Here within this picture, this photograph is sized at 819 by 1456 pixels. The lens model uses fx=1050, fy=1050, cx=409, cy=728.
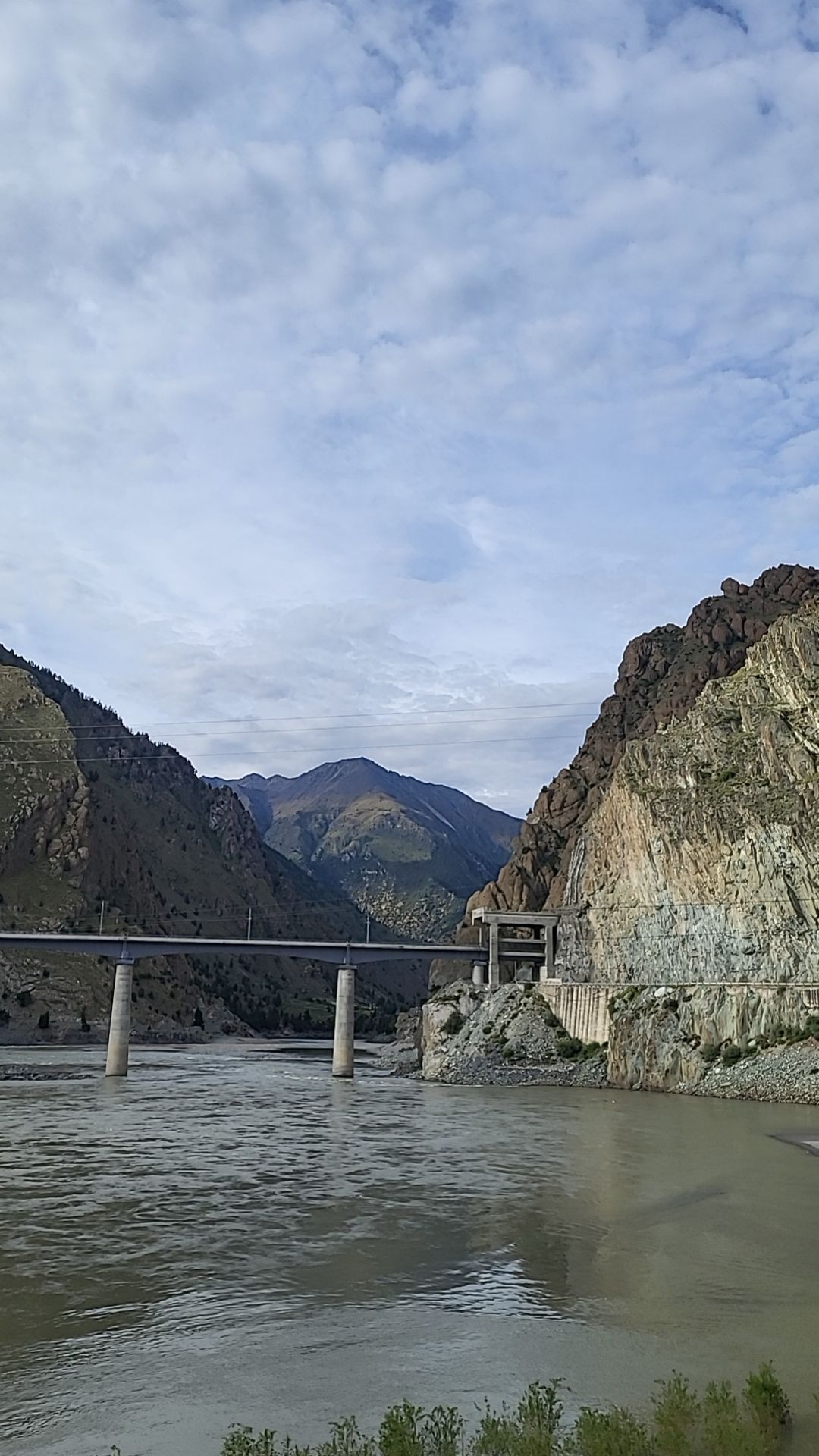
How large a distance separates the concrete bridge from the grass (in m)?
76.5

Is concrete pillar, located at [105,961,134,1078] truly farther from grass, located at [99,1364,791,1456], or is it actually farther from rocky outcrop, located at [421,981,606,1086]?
grass, located at [99,1364,791,1456]

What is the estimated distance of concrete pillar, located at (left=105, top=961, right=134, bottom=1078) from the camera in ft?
271

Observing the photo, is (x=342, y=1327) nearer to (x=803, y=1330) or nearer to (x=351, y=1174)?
(x=803, y=1330)

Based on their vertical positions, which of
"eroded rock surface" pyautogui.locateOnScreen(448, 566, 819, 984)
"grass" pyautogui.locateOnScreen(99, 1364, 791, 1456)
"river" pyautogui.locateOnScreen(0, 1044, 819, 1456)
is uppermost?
"eroded rock surface" pyautogui.locateOnScreen(448, 566, 819, 984)

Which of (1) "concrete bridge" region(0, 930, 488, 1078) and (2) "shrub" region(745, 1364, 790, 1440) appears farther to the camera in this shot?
(1) "concrete bridge" region(0, 930, 488, 1078)

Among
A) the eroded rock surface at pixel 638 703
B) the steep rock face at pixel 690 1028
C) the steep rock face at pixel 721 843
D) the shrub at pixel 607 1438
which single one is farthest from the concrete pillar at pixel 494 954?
the shrub at pixel 607 1438

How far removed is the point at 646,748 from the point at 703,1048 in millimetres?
33004

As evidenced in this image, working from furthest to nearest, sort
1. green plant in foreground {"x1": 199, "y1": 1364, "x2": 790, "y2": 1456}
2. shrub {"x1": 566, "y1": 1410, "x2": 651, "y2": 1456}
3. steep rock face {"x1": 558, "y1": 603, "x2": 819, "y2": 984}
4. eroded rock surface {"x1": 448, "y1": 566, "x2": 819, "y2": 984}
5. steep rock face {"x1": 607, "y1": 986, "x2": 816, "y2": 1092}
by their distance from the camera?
eroded rock surface {"x1": 448, "y1": 566, "x2": 819, "y2": 984} → steep rock face {"x1": 558, "y1": 603, "x2": 819, "y2": 984} → steep rock face {"x1": 607, "y1": 986, "x2": 816, "y2": 1092} → green plant in foreground {"x1": 199, "y1": 1364, "x2": 790, "y2": 1456} → shrub {"x1": 566, "y1": 1410, "x2": 651, "y2": 1456}

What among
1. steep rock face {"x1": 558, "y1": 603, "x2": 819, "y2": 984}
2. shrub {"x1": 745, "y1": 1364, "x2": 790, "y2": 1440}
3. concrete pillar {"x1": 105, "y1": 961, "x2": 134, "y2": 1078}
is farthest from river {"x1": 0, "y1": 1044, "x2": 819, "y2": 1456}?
concrete pillar {"x1": 105, "y1": 961, "x2": 134, "y2": 1078}

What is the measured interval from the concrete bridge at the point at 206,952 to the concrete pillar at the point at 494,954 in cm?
278

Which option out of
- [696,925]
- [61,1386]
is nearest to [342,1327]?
[61,1386]

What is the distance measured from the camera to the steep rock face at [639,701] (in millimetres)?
133625

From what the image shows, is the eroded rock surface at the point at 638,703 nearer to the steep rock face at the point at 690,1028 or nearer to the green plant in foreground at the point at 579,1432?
the steep rock face at the point at 690,1028

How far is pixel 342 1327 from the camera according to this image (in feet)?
55.1
